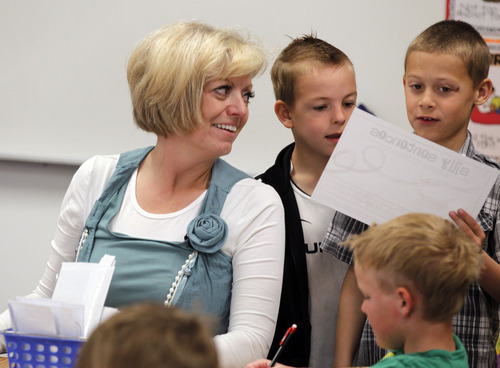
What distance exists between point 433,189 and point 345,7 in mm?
1494

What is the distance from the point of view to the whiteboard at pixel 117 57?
9.19 feet

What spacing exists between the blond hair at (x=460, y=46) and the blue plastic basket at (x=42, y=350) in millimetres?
1157

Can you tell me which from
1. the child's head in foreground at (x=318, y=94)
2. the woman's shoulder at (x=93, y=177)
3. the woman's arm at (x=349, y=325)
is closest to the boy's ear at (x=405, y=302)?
the woman's arm at (x=349, y=325)

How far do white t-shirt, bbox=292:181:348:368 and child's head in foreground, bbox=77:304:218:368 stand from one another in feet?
3.27

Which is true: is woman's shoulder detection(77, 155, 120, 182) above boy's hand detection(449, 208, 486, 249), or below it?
below

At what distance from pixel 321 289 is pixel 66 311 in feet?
2.48

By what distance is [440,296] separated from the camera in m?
1.20

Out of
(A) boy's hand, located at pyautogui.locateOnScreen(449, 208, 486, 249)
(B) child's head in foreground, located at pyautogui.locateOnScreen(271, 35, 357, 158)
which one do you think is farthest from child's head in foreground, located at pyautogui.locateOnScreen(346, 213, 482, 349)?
(B) child's head in foreground, located at pyautogui.locateOnScreen(271, 35, 357, 158)

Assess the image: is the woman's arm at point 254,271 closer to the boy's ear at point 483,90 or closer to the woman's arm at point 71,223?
the woman's arm at point 71,223

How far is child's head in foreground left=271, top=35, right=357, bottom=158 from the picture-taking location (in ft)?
5.98

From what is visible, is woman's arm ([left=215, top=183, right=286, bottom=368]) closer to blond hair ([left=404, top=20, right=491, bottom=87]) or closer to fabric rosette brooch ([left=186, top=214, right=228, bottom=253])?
fabric rosette brooch ([left=186, top=214, right=228, bottom=253])

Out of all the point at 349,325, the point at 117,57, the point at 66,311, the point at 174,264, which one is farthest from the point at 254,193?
the point at 117,57

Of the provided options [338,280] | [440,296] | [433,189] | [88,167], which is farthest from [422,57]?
[88,167]

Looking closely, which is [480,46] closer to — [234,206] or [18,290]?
[234,206]
